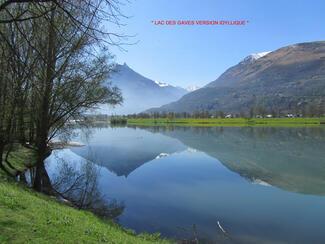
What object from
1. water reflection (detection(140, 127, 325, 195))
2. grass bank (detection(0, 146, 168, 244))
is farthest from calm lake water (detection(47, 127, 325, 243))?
grass bank (detection(0, 146, 168, 244))

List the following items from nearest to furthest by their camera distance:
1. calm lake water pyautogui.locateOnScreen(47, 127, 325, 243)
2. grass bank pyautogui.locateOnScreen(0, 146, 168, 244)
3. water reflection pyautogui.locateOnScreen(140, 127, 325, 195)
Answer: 1. grass bank pyautogui.locateOnScreen(0, 146, 168, 244)
2. calm lake water pyautogui.locateOnScreen(47, 127, 325, 243)
3. water reflection pyautogui.locateOnScreen(140, 127, 325, 195)

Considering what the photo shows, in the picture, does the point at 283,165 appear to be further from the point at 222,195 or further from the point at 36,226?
the point at 36,226

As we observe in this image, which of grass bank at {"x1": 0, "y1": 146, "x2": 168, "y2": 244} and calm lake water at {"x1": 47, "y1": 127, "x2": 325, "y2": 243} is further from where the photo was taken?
calm lake water at {"x1": 47, "y1": 127, "x2": 325, "y2": 243}

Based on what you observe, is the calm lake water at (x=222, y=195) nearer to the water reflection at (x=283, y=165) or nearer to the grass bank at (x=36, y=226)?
the water reflection at (x=283, y=165)

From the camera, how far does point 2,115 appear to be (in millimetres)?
20984

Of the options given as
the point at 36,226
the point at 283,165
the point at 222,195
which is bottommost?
the point at 283,165

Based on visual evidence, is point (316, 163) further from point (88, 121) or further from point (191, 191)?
point (88, 121)

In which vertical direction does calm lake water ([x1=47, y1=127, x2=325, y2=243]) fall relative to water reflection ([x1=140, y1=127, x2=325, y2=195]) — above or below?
above

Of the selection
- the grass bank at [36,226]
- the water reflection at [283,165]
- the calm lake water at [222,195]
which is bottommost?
the water reflection at [283,165]

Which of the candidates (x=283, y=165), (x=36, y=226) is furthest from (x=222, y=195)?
(x=283, y=165)

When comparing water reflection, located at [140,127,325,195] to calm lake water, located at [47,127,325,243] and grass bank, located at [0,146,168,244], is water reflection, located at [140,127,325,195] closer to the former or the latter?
calm lake water, located at [47,127,325,243]

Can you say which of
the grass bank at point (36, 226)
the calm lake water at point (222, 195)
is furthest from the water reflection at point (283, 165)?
the grass bank at point (36, 226)

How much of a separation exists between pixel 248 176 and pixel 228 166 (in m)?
7.14

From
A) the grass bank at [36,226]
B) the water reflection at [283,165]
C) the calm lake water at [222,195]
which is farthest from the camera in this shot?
the water reflection at [283,165]
